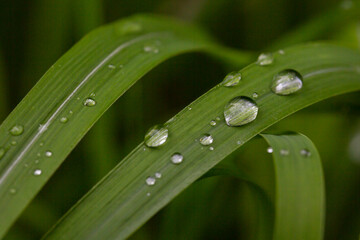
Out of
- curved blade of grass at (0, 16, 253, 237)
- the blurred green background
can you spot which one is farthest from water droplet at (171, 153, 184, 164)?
the blurred green background

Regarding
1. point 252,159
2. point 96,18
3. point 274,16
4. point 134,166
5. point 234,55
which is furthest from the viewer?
point 274,16

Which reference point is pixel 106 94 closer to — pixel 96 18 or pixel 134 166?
pixel 134 166

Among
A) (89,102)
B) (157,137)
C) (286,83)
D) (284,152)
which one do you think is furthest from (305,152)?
(89,102)

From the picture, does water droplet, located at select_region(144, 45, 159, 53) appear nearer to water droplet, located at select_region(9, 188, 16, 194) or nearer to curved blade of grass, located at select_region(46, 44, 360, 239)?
curved blade of grass, located at select_region(46, 44, 360, 239)

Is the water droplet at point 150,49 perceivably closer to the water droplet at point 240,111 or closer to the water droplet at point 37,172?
the water droplet at point 240,111

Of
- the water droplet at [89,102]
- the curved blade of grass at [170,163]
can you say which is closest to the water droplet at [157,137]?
the curved blade of grass at [170,163]

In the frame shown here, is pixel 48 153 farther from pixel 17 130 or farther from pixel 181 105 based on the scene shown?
pixel 181 105

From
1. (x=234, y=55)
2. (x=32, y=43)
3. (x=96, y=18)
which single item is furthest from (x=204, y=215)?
(x=32, y=43)
